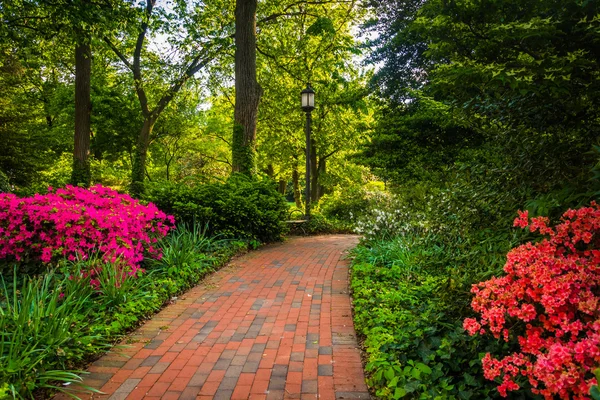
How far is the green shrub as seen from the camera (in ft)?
24.3

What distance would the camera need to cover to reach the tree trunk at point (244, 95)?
947 cm

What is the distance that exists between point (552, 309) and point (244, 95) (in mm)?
8644

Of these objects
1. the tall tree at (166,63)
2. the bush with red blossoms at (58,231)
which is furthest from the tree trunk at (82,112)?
the bush with red blossoms at (58,231)

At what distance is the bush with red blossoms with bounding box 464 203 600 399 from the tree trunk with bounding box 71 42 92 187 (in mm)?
11457

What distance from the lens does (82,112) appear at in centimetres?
1122

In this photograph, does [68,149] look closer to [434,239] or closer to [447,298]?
[434,239]

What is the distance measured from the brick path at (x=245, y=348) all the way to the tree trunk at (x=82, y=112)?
8180mm

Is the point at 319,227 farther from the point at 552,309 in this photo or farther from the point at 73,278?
the point at 552,309

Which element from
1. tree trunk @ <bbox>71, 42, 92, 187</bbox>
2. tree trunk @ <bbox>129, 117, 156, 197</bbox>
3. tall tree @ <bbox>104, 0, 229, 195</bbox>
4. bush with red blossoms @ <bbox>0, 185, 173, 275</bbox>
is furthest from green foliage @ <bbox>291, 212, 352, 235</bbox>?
tree trunk @ <bbox>129, 117, 156, 197</bbox>

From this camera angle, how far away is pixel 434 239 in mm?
5145

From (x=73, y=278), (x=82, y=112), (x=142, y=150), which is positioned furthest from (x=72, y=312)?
(x=142, y=150)

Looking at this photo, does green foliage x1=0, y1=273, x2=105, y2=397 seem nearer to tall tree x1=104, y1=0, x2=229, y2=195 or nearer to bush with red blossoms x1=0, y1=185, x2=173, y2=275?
bush with red blossoms x1=0, y1=185, x2=173, y2=275

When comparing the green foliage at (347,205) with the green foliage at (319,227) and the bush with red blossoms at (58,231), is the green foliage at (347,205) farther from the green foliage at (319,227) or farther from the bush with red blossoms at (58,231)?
the bush with red blossoms at (58,231)

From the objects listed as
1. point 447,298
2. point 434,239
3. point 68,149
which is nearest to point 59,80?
point 68,149
